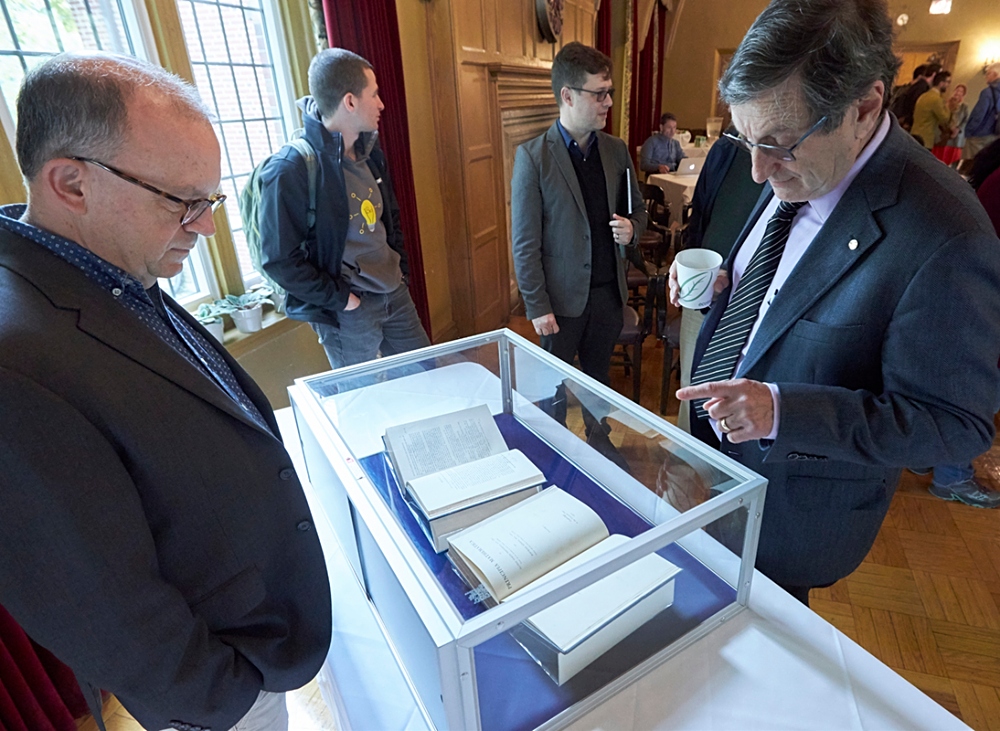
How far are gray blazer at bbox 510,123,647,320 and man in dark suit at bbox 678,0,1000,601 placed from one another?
128 centimetres

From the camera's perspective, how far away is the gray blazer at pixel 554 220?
2.27 m

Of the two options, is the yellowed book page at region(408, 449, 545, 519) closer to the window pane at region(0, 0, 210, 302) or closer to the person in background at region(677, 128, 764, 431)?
the person in background at region(677, 128, 764, 431)

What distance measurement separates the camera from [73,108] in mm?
725

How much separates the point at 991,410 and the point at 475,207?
11.8ft

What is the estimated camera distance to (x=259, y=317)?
2.70 m

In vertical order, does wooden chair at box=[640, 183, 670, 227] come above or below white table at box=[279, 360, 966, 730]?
below

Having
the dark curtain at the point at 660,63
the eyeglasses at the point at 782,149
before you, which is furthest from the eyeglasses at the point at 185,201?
the dark curtain at the point at 660,63

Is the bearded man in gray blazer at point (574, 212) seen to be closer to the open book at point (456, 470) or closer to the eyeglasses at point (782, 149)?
the open book at point (456, 470)

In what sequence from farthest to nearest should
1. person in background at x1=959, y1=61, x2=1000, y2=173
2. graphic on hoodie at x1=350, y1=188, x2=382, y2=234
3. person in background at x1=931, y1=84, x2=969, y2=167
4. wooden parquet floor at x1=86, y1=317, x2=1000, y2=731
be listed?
person in background at x1=931, y1=84, x2=969, y2=167 → person in background at x1=959, y1=61, x2=1000, y2=173 → graphic on hoodie at x1=350, y1=188, x2=382, y2=234 → wooden parquet floor at x1=86, y1=317, x2=1000, y2=731

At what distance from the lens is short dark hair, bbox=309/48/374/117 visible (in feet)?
6.83

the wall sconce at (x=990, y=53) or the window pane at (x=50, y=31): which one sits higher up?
the window pane at (x=50, y=31)

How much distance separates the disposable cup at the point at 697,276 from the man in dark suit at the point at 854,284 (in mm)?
193

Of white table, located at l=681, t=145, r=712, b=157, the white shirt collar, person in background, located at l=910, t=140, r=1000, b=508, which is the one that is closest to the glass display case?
the white shirt collar

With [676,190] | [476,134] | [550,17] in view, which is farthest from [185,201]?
[676,190]
